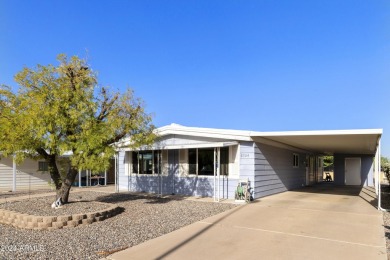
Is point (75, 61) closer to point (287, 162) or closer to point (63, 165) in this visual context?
point (63, 165)

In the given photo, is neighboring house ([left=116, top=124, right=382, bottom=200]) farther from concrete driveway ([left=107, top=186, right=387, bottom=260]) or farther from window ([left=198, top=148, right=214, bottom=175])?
concrete driveway ([left=107, top=186, right=387, bottom=260])

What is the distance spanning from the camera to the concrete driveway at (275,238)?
511 cm

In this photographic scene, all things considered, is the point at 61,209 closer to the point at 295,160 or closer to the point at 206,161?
the point at 206,161

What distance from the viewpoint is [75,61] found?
8.68 m

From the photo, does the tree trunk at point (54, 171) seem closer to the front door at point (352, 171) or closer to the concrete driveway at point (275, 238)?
the concrete driveway at point (275, 238)

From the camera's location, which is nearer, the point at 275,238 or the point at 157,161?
the point at 275,238

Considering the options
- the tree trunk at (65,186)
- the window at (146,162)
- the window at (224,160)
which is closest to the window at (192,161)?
the window at (224,160)

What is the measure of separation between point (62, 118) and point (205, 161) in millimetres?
6243

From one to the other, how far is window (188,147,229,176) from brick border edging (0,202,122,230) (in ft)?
17.1

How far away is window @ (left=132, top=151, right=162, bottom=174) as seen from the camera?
13977 millimetres

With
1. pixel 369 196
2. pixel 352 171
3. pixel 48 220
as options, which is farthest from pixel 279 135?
pixel 352 171

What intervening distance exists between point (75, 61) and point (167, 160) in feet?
20.9

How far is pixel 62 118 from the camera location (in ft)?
25.4

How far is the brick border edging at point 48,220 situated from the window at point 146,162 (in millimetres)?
5981
